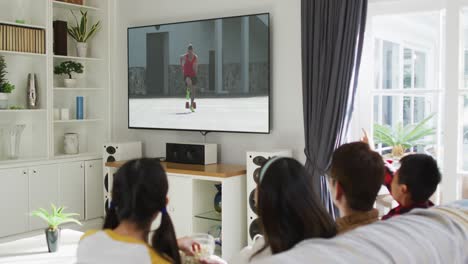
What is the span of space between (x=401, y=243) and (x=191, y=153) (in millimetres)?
4005

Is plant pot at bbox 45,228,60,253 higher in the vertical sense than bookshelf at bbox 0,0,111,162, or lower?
lower

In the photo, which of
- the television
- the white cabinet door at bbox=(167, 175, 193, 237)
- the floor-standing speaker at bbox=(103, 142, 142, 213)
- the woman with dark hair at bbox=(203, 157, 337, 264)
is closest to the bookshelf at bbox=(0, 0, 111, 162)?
the floor-standing speaker at bbox=(103, 142, 142, 213)

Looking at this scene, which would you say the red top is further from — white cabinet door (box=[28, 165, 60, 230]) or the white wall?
white cabinet door (box=[28, 165, 60, 230])

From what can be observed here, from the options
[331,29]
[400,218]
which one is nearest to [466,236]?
[400,218]

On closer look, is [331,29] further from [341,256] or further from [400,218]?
[341,256]

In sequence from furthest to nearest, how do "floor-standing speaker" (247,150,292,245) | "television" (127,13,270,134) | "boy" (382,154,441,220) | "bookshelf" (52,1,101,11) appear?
"bookshelf" (52,1,101,11) → "television" (127,13,270,134) → "floor-standing speaker" (247,150,292,245) → "boy" (382,154,441,220)

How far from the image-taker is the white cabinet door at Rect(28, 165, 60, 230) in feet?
17.4

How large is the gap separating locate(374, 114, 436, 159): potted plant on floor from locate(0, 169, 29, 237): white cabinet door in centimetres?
314

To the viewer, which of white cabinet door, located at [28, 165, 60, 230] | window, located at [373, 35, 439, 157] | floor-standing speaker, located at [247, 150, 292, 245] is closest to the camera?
window, located at [373, 35, 439, 157]

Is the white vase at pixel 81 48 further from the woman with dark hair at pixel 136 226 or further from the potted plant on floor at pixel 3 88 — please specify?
the woman with dark hair at pixel 136 226

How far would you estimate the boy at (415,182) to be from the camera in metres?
2.26

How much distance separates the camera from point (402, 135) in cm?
437

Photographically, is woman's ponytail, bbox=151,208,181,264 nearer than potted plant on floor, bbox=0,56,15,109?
Yes

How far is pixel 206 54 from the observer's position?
526 centimetres
